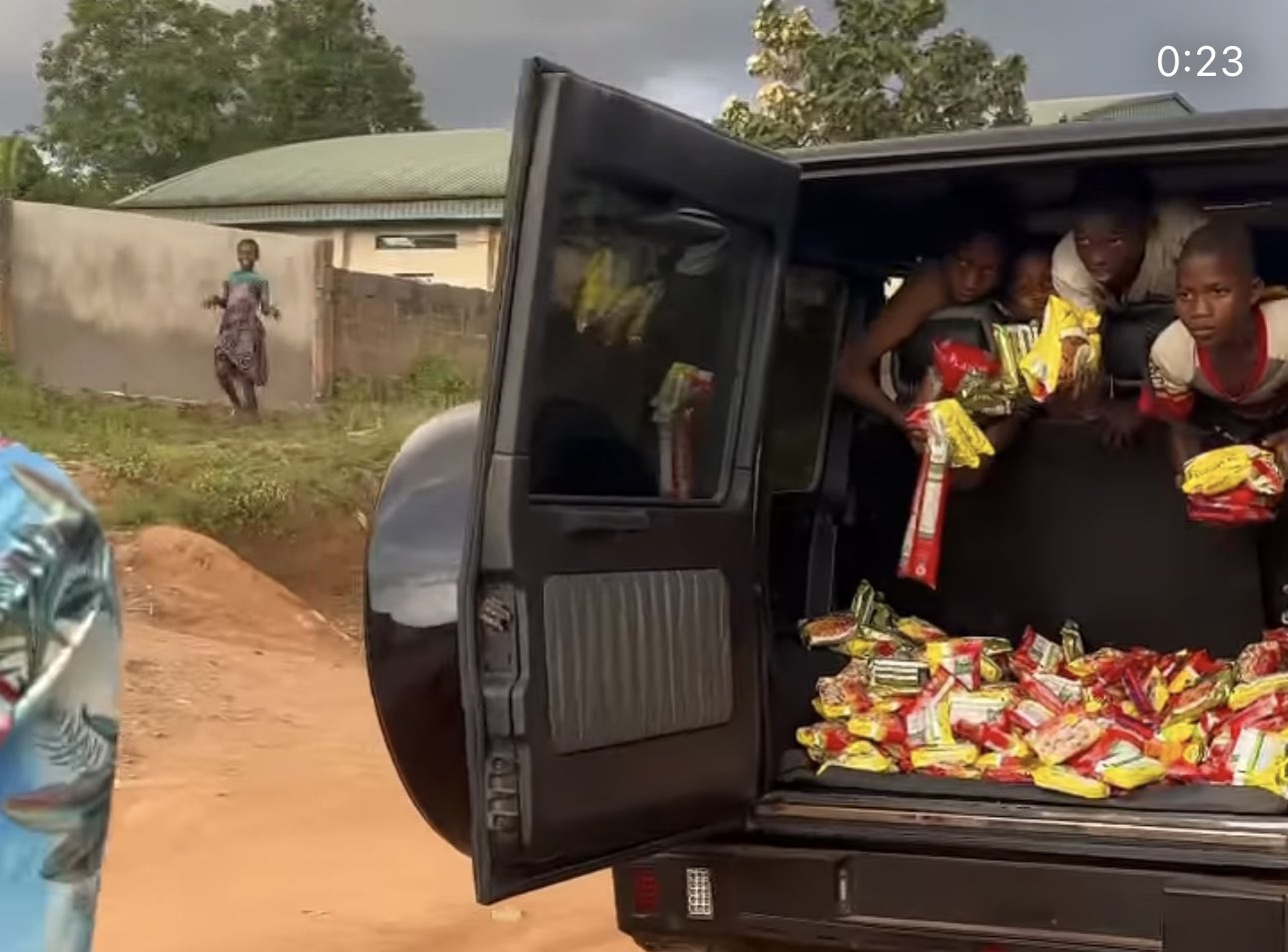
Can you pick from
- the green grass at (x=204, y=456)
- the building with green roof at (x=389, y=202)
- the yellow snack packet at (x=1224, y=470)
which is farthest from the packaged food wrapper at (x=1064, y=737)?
the building with green roof at (x=389, y=202)

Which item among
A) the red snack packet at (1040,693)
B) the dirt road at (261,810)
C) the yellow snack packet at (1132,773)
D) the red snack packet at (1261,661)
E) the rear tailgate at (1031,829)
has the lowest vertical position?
the dirt road at (261,810)

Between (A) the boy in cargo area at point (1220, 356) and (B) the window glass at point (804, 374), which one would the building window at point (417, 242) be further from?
(A) the boy in cargo area at point (1220, 356)

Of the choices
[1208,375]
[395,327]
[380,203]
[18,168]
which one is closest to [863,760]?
[1208,375]

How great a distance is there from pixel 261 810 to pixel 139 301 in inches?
342

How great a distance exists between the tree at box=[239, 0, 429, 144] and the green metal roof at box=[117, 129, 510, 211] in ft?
44.2

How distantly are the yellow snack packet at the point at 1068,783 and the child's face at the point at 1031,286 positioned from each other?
135 cm

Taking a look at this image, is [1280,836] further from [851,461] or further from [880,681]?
[851,461]

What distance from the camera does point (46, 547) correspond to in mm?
2428

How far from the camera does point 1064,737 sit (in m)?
4.25

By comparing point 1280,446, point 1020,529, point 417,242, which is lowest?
point 1020,529

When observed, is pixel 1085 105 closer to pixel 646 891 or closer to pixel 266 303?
pixel 266 303

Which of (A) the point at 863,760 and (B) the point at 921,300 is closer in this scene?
(A) the point at 863,760

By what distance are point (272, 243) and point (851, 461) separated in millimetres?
11457

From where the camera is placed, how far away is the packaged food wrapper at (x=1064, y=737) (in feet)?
13.8
